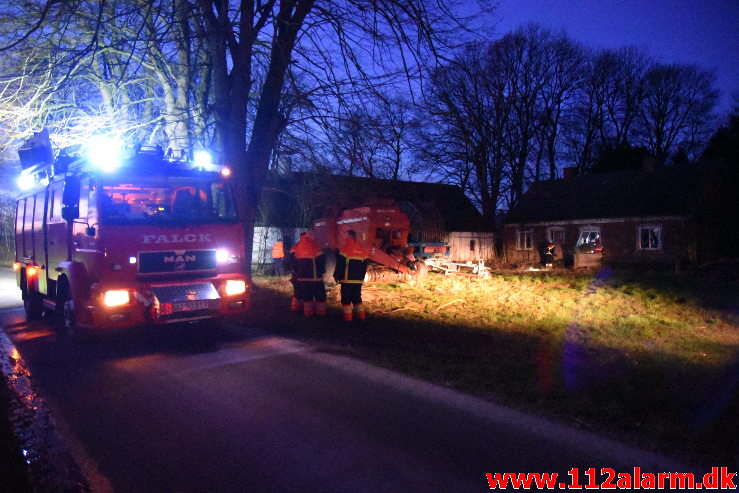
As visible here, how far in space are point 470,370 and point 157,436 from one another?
3.67 meters

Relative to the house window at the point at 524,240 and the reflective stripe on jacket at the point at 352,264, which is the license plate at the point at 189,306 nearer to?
the reflective stripe on jacket at the point at 352,264

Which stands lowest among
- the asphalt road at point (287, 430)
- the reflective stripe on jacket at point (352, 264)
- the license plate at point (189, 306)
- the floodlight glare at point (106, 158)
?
the asphalt road at point (287, 430)

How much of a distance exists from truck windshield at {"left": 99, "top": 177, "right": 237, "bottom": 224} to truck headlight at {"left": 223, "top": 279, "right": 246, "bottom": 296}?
3.26ft

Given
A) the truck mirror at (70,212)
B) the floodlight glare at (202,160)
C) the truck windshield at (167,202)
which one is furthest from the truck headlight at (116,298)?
the floodlight glare at (202,160)

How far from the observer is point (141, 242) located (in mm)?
7547

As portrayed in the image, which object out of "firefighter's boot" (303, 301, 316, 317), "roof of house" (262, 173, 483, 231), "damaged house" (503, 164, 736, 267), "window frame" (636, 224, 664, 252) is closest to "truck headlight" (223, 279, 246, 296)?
"firefighter's boot" (303, 301, 316, 317)

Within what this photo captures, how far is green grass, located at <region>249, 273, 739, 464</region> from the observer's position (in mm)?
4918

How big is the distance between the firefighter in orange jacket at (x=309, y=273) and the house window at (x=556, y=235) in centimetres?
2458

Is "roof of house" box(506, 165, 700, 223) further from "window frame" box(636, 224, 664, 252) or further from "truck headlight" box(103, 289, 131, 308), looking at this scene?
"truck headlight" box(103, 289, 131, 308)

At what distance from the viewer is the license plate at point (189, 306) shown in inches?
295

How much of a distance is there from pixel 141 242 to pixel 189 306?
45.4 inches

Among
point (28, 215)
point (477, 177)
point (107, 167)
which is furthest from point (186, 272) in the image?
point (477, 177)

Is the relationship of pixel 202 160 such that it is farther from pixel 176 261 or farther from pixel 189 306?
pixel 189 306

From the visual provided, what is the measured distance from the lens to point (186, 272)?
26.0ft
